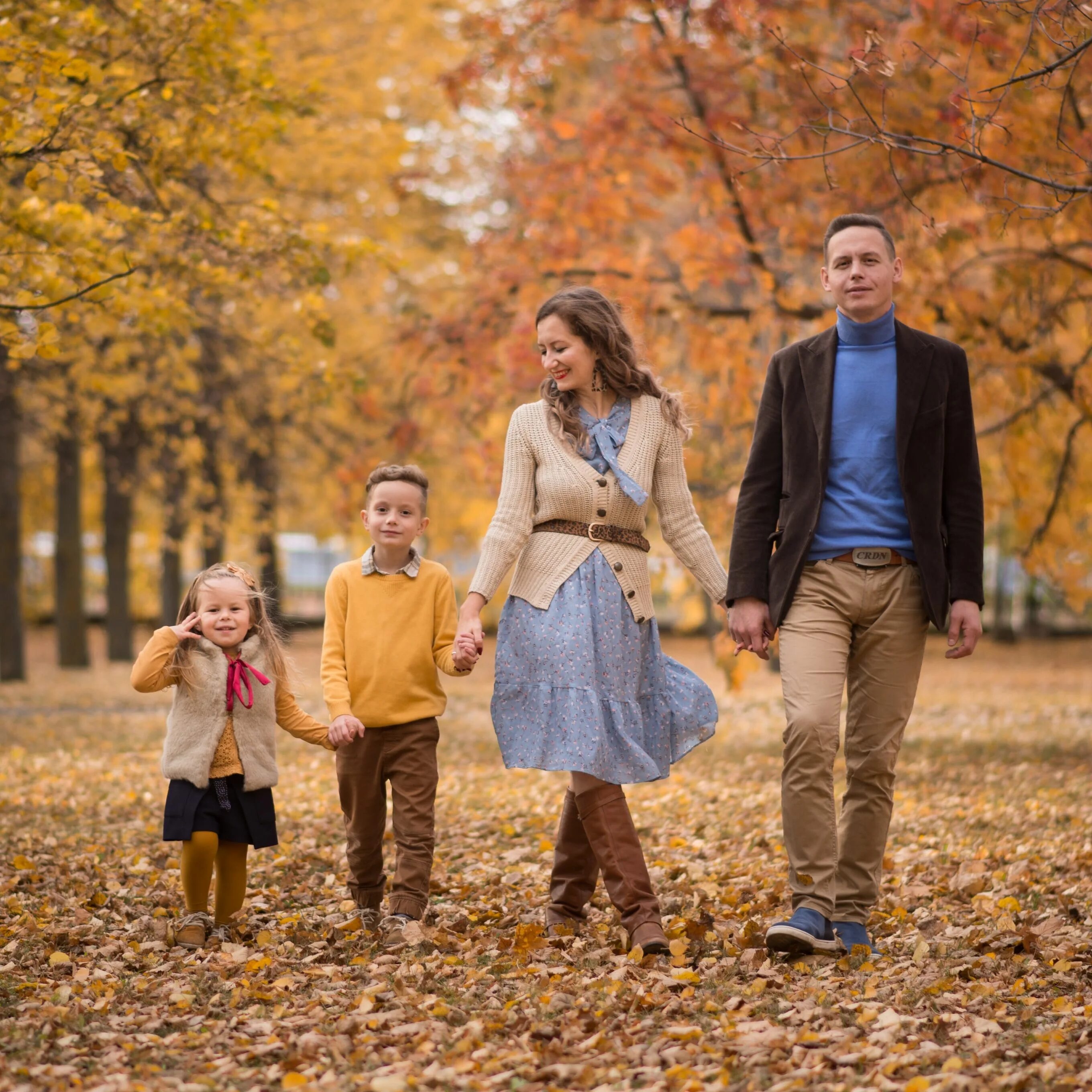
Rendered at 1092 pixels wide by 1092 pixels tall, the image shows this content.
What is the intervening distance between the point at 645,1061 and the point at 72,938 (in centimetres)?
229

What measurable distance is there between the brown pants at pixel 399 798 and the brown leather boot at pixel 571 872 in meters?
0.44

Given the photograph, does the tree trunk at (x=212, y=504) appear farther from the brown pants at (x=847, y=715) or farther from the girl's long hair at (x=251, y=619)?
the brown pants at (x=847, y=715)

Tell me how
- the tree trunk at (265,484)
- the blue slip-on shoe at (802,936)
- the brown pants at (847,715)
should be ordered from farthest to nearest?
the tree trunk at (265,484), the brown pants at (847,715), the blue slip-on shoe at (802,936)

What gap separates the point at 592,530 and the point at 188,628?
4.81 ft

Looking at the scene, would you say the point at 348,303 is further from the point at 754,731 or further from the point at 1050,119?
the point at 1050,119

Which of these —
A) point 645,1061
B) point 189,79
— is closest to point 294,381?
point 189,79

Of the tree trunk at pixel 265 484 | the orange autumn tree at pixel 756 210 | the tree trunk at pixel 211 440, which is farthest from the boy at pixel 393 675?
the tree trunk at pixel 265 484

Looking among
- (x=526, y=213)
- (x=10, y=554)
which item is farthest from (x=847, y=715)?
(x=10, y=554)

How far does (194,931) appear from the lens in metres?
4.68

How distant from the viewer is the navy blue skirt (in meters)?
4.62

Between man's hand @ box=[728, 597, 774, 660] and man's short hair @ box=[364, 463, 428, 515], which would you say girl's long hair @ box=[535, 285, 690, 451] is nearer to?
man's short hair @ box=[364, 463, 428, 515]

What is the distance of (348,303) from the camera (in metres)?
18.3

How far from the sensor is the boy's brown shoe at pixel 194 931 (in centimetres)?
467

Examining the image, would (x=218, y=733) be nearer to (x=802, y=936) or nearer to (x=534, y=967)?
(x=534, y=967)
